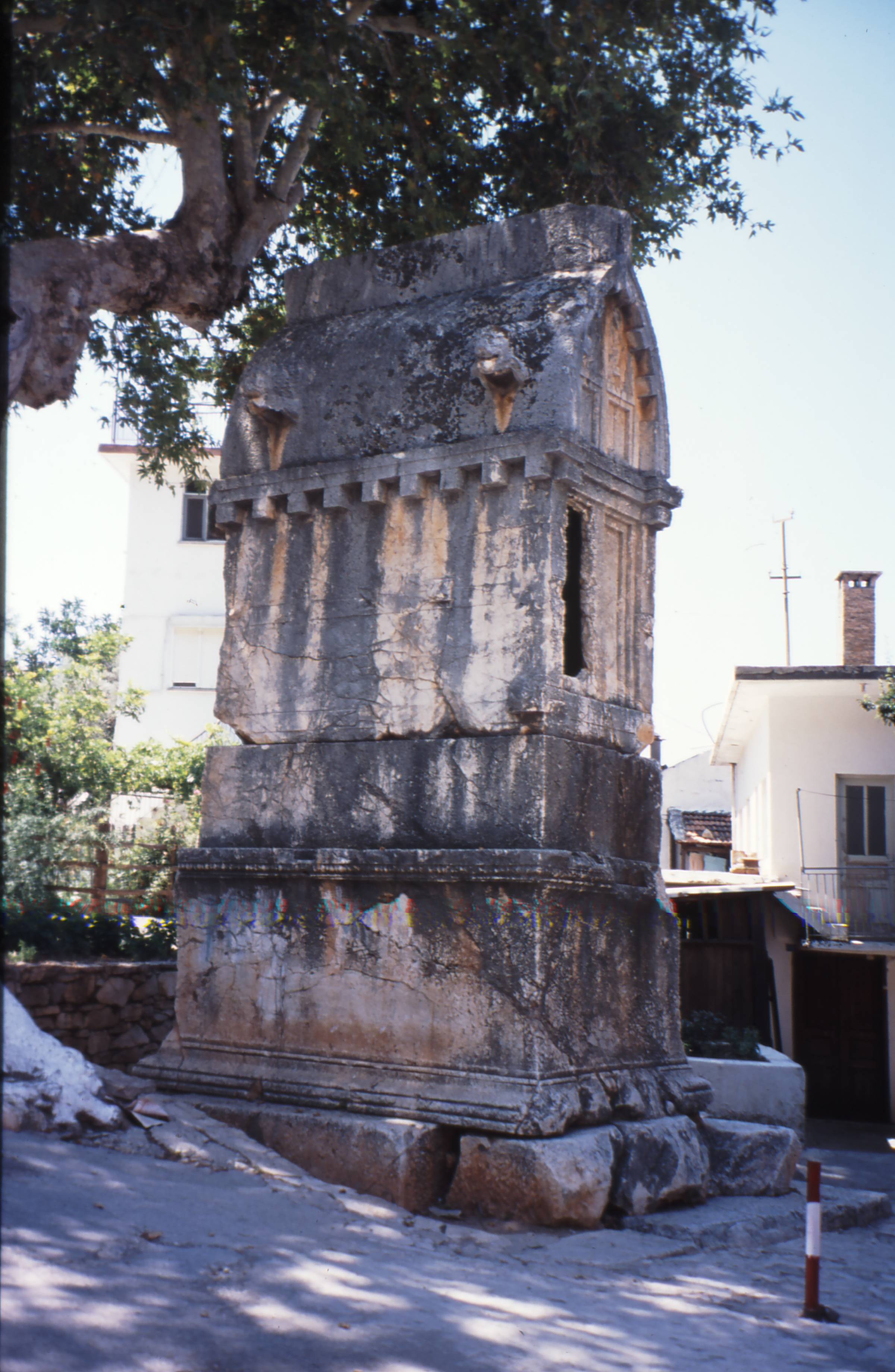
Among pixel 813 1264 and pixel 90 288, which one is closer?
pixel 813 1264

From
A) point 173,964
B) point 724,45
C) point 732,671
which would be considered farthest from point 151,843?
point 724,45

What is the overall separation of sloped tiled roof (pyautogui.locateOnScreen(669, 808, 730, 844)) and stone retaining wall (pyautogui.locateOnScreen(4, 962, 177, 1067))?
16860 mm

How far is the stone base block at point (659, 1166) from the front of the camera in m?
6.73

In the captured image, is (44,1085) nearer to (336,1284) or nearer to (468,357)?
(336,1284)

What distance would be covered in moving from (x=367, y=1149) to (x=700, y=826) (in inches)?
841

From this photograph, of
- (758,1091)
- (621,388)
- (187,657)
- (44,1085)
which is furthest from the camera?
(187,657)

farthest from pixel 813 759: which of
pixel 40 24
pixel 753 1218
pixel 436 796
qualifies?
pixel 40 24

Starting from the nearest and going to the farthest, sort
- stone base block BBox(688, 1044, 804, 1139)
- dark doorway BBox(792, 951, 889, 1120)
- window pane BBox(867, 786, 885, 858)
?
stone base block BBox(688, 1044, 804, 1139) → dark doorway BBox(792, 951, 889, 1120) → window pane BBox(867, 786, 885, 858)

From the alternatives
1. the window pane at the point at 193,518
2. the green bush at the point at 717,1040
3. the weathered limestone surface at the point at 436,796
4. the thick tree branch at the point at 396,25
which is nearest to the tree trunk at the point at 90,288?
the thick tree branch at the point at 396,25

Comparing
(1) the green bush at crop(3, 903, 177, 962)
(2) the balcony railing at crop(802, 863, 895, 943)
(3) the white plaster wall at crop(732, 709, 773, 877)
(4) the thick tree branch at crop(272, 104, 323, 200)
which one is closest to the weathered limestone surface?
(1) the green bush at crop(3, 903, 177, 962)

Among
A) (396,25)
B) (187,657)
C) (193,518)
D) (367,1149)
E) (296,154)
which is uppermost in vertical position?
(193,518)

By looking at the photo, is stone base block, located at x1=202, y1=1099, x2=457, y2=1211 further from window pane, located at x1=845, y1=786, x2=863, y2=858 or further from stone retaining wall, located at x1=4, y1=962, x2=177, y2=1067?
window pane, located at x1=845, y1=786, x2=863, y2=858

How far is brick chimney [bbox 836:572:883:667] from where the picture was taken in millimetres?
21656

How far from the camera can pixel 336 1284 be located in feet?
16.3
